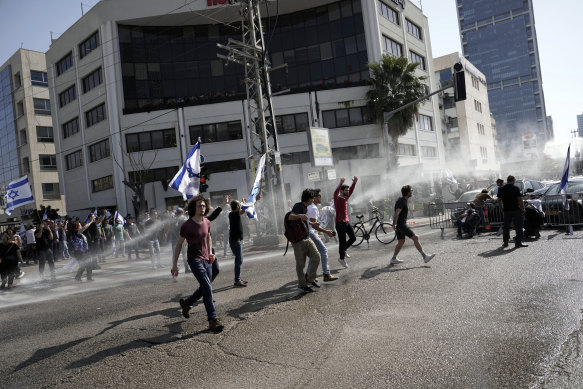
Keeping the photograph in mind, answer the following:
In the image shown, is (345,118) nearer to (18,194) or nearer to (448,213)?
(448,213)

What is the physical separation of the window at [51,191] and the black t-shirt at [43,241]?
41728 millimetres

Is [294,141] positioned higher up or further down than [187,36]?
further down

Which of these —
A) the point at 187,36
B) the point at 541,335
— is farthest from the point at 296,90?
the point at 541,335

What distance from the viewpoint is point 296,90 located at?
30.5 m

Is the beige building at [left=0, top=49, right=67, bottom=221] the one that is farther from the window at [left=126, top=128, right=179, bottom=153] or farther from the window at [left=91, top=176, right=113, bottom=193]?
the window at [left=126, top=128, right=179, bottom=153]

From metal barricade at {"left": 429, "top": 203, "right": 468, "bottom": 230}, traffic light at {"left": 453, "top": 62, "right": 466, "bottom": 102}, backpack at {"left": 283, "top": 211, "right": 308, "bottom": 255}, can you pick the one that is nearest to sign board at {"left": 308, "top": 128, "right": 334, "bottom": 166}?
metal barricade at {"left": 429, "top": 203, "right": 468, "bottom": 230}

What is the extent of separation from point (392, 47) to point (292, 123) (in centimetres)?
1186

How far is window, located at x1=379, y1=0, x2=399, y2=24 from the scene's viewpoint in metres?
34.2

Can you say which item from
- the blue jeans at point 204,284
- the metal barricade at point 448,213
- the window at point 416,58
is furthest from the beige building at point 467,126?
the blue jeans at point 204,284

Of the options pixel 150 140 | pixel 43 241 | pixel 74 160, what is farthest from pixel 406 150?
pixel 74 160

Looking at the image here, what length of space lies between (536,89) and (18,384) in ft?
532

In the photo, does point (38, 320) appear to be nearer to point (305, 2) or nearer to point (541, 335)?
point (541, 335)

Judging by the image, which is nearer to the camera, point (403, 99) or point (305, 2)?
point (403, 99)

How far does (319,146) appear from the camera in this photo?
68.4ft
